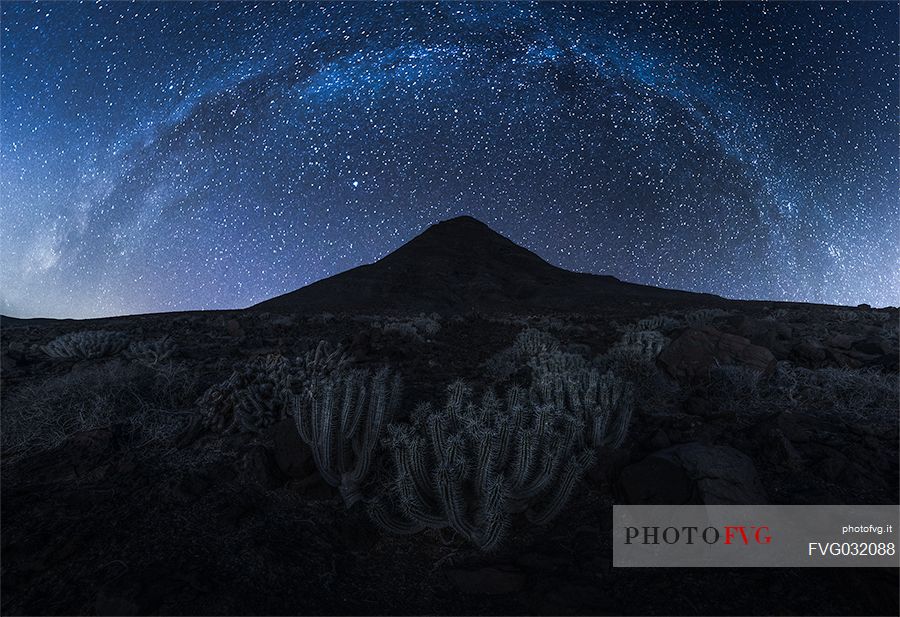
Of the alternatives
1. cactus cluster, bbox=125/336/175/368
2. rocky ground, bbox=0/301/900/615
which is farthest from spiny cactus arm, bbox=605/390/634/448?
cactus cluster, bbox=125/336/175/368

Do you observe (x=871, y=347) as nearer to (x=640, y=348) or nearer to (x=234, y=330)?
(x=640, y=348)

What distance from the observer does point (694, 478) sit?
9.50 ft

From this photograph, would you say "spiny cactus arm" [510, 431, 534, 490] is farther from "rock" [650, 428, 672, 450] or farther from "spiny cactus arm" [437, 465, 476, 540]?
"rock" [650, 428, 672, 450]

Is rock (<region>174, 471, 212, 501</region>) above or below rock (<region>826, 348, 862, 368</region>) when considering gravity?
below

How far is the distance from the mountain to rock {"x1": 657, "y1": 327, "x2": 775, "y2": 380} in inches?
973

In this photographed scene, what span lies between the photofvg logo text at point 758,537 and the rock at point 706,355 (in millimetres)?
2928

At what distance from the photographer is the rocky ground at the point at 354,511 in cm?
230

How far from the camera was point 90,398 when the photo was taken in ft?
15.8

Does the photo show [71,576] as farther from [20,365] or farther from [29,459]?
[20,365]

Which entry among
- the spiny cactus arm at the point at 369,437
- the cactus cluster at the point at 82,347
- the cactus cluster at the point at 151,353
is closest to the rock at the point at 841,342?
the spiny cactus arm at the point at 369,437

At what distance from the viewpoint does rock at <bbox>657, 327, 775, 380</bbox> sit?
5426 millimetres

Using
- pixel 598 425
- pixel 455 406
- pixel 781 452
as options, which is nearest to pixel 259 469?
pixel 455 406

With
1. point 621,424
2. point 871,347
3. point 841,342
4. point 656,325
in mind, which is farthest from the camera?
point 656,325

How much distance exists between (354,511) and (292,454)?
816 mm
